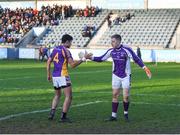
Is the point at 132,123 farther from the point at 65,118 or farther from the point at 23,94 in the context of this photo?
the point at 23,94

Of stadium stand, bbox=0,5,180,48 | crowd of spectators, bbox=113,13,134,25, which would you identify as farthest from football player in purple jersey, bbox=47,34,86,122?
crowd of spectators, bbox=113,13,134,25

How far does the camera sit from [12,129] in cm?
1177

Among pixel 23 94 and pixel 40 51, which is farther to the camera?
pixel 40 51

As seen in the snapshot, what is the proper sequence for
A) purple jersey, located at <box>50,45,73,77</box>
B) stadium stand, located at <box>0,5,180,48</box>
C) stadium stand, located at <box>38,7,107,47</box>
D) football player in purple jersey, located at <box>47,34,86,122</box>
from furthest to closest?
stadium stand, located at <box>38,7,107,47</box> < stadium stand, located at <box>0,5,180,48</box> < purple jersey, located at <box>50,45,73,77</box> < football player in purple jersey, located at <box>47,34,86,122</box>

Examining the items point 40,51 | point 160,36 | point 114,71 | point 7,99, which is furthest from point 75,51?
point 114,71

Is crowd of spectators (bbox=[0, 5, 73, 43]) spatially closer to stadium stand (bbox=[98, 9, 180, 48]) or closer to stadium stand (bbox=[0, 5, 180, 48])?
stadium stand (bbox=[0, 5, 180, 48])

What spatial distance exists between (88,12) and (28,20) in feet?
23.4

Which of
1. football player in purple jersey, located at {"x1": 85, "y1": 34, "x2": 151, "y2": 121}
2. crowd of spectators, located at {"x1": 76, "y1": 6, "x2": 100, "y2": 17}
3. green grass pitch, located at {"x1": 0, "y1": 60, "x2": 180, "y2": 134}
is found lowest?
green grass pitch, located at {"x1": 0, "y1": 60, "x2": 180, "y2": 134}

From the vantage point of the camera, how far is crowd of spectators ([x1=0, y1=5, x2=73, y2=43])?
5983 centimetres

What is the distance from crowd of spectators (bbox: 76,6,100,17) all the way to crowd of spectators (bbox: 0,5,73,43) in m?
1.29

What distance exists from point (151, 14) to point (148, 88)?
35229 mm

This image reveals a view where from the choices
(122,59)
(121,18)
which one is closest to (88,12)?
(121,18)

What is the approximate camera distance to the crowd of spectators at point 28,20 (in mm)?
59825

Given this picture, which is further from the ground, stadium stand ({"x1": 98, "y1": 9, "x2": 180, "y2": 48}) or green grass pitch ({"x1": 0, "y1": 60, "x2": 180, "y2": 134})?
stadium stand ({"x1": 98, "y1": 9, "x2": 180, "y2": 48})
